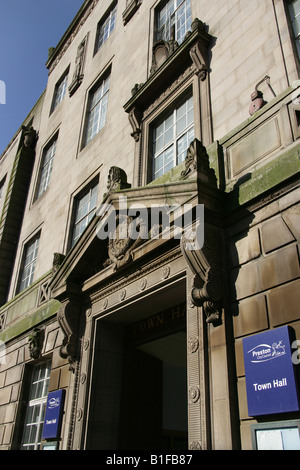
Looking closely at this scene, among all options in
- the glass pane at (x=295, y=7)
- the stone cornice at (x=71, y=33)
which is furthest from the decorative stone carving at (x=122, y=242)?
the stone cornice at (x=71, y=33)

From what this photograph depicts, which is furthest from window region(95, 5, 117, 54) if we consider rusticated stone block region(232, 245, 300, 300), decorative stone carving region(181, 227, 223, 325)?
rusticated stone block region(232, 245, 300, 300)

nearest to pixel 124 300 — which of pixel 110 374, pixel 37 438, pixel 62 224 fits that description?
pixel 110 374

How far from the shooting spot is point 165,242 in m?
7.59

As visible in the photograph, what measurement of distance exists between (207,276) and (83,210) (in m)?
8.21

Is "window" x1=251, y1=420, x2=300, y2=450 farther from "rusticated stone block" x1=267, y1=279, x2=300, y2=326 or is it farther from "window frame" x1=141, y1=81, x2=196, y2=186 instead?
"window frame" x1=141, y1=81, x2=196, y2=186

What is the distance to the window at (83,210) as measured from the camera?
13337 millimetres

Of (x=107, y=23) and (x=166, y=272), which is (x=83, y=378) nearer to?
(x=166, y=272)

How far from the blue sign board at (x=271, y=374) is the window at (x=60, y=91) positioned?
56.4ft

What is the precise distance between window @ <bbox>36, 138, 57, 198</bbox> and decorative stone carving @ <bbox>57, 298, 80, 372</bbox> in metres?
8.88

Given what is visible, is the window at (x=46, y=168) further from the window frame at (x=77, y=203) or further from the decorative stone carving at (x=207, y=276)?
the decorative stone carving at (x=207, y=276)

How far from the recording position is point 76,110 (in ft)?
56.7

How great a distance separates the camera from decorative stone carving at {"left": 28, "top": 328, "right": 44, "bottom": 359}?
12226mm

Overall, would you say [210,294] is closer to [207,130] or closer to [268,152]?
[268,152]
